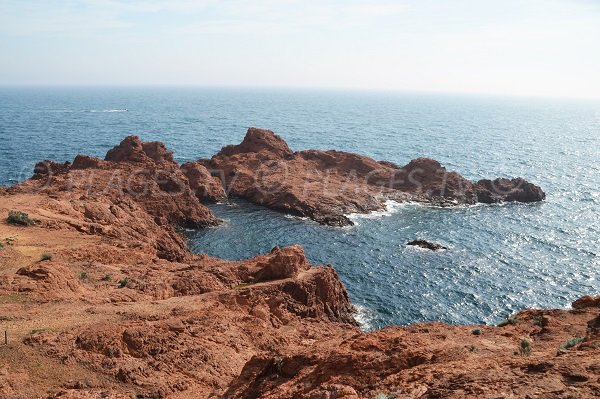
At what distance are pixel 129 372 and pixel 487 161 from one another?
444 feet

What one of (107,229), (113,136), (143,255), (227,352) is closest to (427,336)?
A: (227,352)

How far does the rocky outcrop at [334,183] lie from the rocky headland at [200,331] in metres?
24.1

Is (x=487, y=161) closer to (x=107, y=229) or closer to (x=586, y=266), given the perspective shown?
(x=586, y=266)

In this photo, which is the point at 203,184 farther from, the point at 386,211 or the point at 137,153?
the point at 386,211

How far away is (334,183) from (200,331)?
227 ft

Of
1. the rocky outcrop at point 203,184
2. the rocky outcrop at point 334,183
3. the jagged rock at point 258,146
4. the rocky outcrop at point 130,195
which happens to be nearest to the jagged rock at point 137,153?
the rocky outcrop at point 130,195

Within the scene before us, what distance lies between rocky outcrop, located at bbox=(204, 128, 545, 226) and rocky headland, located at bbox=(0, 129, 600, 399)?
2407 cm

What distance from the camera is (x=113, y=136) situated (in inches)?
6491

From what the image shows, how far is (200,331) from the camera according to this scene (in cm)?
3303

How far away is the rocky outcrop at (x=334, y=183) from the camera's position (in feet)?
294

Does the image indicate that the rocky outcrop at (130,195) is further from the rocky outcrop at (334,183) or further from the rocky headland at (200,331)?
the rocky outcrop at (334,183)

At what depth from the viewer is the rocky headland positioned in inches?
739

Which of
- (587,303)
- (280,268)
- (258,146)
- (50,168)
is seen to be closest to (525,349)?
(587,303)

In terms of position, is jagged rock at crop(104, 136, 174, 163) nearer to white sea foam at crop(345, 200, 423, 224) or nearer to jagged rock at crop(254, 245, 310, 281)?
white sea foam at crop(345, 200, 423, 224)
